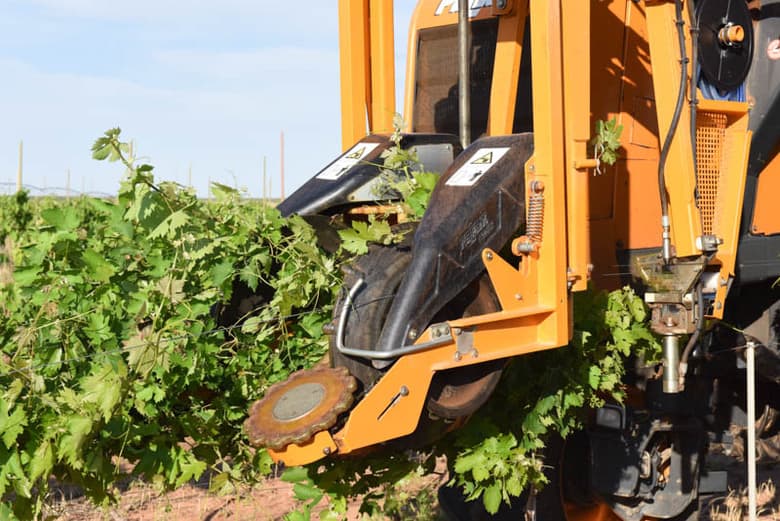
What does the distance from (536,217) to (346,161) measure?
3.45ft

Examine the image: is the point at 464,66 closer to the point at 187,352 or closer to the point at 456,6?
the point at 456,6

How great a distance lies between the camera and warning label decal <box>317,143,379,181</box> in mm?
4180

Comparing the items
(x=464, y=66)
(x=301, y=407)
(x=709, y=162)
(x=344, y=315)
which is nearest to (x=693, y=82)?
(x=709, y=162)

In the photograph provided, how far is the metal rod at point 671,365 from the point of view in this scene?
13.3ft

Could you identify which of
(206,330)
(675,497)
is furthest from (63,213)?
(675,497)

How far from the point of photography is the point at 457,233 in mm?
3295

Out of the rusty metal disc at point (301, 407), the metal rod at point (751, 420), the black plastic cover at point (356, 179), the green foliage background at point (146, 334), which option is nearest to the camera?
the rusty metal disc at point (301, 407)

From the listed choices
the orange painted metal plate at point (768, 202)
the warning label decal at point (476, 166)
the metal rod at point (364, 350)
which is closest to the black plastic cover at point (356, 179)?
the warning label decal at point (476, 166)

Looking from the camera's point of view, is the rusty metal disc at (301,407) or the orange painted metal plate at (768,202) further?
the orange painted metal plate at (768,202)

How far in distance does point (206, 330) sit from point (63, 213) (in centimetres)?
67

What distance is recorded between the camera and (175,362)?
338 centimetres

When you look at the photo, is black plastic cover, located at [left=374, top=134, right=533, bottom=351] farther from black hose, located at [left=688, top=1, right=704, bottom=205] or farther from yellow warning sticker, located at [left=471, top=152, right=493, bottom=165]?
black hose, located at [left=688, top=1, right=704, bottom=205]

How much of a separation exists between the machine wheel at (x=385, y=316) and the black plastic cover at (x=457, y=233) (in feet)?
0.25

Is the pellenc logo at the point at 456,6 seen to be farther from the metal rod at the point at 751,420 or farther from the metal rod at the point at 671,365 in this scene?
the metal rod at the point at 751,420
